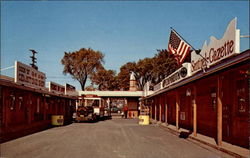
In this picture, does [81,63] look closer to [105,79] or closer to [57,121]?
[105,79]

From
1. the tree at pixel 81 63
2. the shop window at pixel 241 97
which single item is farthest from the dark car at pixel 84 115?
the tree at pixel 81 63

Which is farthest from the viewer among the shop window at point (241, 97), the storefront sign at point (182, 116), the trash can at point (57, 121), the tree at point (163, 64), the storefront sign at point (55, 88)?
the tree at point (163, 64)

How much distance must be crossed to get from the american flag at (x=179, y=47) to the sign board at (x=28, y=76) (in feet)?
35.6

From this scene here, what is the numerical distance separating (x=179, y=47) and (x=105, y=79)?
54002mm

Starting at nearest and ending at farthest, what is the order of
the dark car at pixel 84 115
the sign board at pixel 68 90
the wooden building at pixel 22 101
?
1. the wooden building at pixel 22 101
2. the dark car at pixel 84 115
3. the sign board at pixel 68 90

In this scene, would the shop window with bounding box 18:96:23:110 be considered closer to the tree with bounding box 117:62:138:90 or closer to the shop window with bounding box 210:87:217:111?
the shop window with bounding box 210:87:217:111

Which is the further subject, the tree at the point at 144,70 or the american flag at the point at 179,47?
the tree at the point at 144,70

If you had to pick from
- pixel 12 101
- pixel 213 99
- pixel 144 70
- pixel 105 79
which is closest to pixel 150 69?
pixel 144 70

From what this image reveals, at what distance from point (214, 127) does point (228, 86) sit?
3.49 metres

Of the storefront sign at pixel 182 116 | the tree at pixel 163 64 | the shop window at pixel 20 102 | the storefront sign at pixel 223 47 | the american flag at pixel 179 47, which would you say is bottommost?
the storefront sign at pixel 182 116

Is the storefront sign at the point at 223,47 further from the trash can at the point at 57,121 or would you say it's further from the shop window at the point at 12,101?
the shop window at the point at 12,101

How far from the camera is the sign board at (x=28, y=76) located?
1928 centimetres

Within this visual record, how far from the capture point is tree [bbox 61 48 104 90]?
68188 millimetres

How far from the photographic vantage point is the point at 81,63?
67.9 metres
